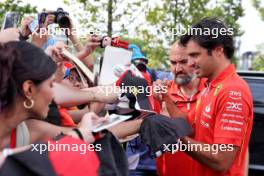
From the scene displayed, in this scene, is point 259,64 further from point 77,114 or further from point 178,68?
point 77,114

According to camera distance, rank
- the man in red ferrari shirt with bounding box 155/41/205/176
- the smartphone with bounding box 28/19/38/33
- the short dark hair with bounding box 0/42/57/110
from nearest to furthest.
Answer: the short dark hair with bounding box 0/42/57/110
the smartphone with bounding box 28/19/38/33
the man in red ferrari shirt with bounding box 155/41/205/176

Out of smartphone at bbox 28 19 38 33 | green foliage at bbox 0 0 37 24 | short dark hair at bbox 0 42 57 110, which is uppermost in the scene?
green foliage at bbox 0 0 37 24

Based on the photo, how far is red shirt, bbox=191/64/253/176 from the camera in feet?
8.43

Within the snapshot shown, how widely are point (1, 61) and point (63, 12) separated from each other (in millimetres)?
1388

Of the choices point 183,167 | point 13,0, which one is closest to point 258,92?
point 183,167

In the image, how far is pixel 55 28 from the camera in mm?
3230

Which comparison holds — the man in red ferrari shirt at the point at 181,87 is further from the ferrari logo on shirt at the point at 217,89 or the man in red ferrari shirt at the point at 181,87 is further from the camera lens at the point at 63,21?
the camera lens at the point at 63,21

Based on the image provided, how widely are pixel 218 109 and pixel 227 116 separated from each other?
90 mm

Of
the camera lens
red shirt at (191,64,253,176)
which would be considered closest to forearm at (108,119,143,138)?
red shirt at (191,64,253,176)

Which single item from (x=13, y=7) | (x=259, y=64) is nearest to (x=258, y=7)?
(x=259, y=64)

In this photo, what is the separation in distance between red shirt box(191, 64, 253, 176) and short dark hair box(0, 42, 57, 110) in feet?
3.62

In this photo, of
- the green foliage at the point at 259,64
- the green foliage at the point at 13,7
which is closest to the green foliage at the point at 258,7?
the green foliage at the point at 259,64

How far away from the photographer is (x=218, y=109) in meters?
2.64

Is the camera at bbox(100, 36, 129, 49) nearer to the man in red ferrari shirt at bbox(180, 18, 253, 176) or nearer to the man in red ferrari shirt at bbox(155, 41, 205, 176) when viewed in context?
the man in red ferrari shirt at bbox(180, 18, 253, 176)
